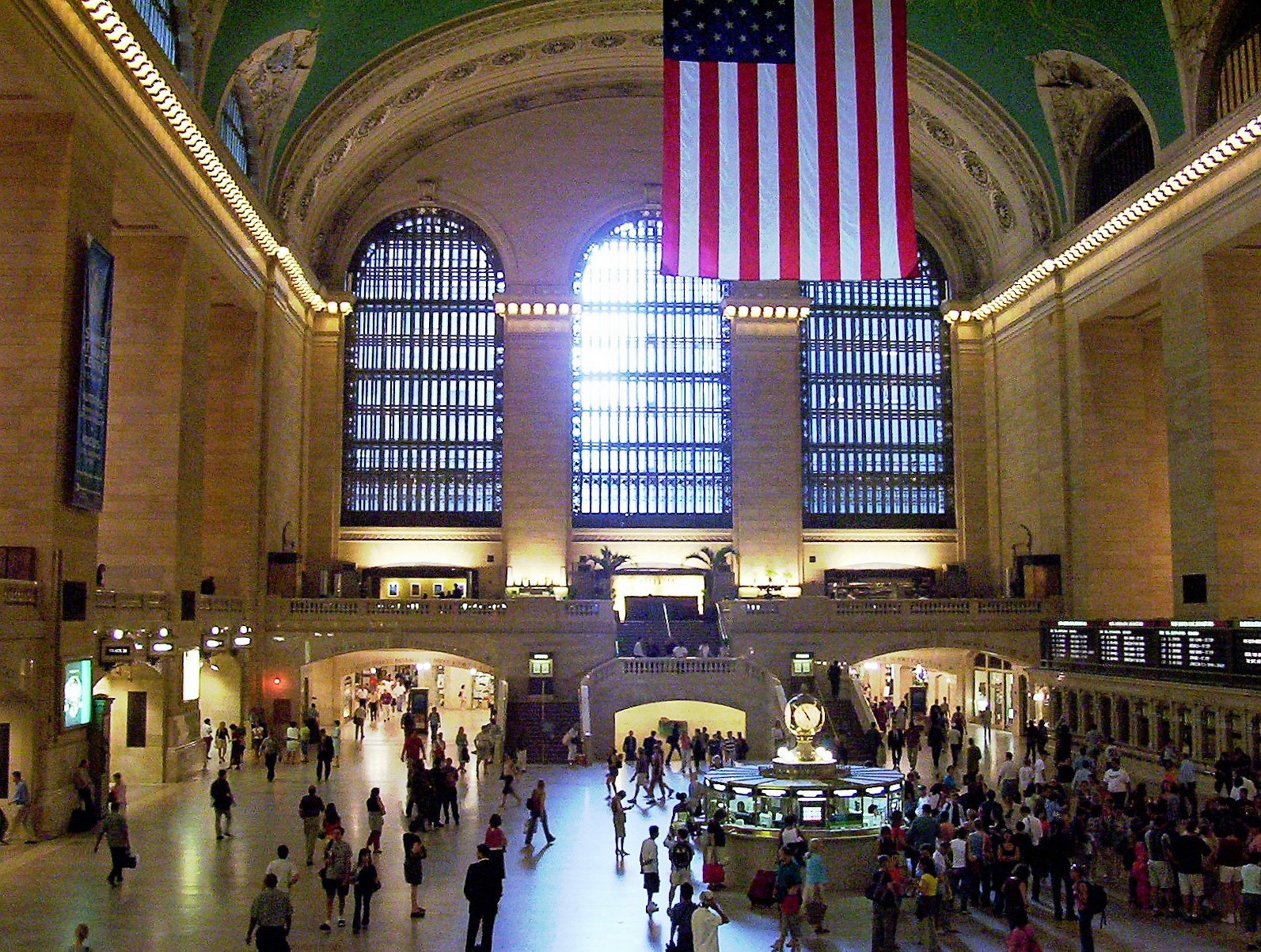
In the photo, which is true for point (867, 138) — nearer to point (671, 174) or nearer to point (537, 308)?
point (671, 174)

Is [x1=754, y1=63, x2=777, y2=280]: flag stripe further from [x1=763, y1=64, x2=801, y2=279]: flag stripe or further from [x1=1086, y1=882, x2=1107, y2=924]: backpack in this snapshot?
[x1=1086, y1=882, x2=1107, y2=924]: backpack

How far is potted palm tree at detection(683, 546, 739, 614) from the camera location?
40.8 m

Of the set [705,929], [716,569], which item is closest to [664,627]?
[716,569]

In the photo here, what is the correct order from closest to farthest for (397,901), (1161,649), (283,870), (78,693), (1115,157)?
(283,870) → (397,901) → (78,693) → (1161,649) → (1115,157)

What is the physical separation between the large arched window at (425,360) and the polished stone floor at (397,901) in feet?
69.2

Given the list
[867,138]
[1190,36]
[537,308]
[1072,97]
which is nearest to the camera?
[867,138]

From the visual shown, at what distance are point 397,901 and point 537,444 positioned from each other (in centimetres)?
2674

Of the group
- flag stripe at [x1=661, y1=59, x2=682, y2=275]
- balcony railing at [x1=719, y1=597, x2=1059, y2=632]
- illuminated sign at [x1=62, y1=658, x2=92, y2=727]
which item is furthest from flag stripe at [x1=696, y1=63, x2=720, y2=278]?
balcony railing at [x1=719, y1=597, x2=1059, y2=632]

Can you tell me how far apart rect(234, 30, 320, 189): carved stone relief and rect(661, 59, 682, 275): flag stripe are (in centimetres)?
1387

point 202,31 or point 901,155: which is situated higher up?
point 202,31

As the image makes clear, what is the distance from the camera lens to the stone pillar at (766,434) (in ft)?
136

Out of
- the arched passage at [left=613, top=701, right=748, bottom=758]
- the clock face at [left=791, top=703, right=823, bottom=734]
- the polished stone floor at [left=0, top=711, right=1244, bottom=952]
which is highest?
the clock face at [left=791, top=703, right=823, bottom=734]

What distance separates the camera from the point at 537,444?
136ft

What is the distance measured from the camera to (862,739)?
29141 millimetres
